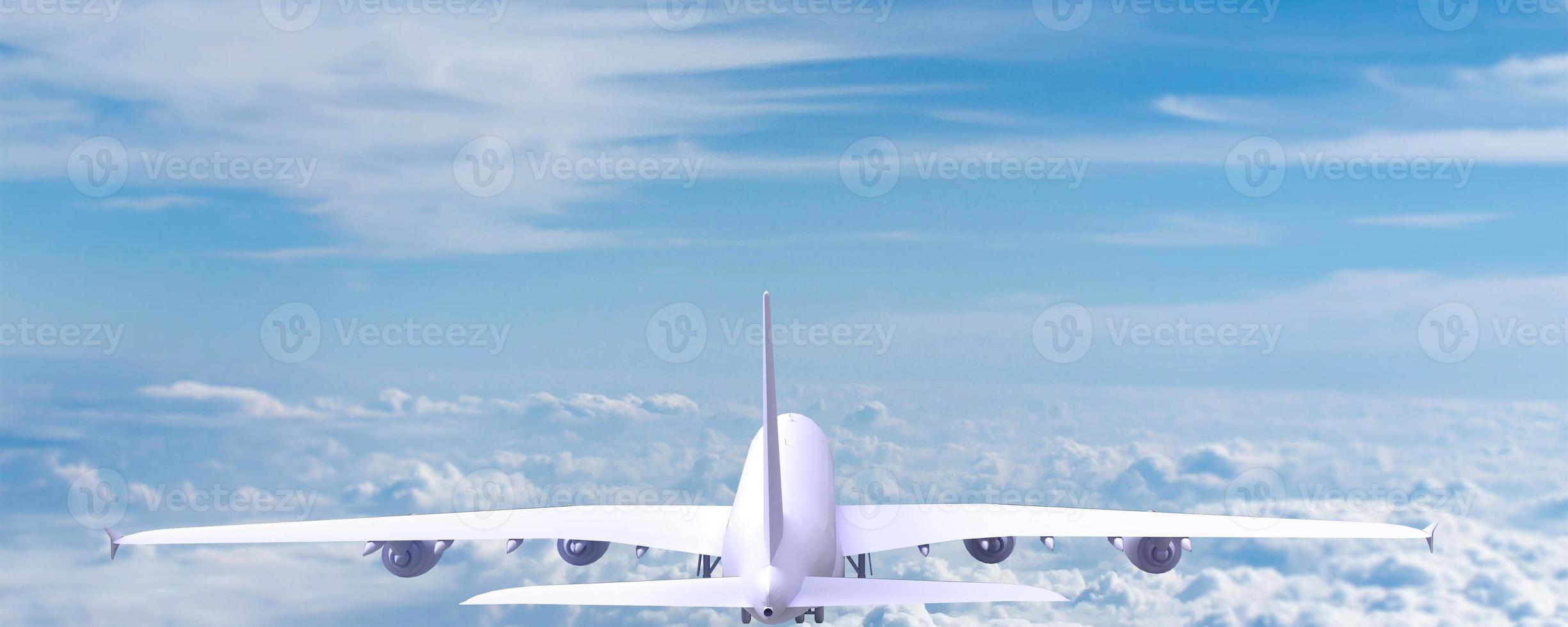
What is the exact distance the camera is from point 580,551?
39.2 m

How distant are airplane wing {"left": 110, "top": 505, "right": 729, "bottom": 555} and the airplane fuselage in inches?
109

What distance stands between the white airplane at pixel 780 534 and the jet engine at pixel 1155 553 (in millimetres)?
39

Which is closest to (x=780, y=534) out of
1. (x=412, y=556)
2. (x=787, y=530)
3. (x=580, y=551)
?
(x=787, y=530)

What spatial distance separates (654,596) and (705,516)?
1354 centimetres

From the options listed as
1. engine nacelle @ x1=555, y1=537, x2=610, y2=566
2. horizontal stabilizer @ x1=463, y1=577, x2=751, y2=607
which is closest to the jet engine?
horizontal stabilizer @ x1=463, y1=577, x2=751, y2=607

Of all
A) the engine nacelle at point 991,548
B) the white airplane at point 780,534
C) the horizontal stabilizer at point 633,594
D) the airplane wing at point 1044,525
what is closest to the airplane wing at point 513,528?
the white airplane at point 780,534

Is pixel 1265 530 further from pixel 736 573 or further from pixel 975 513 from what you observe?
pixel 736 573

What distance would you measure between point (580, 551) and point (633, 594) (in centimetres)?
1256

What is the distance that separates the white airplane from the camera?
1098 inches

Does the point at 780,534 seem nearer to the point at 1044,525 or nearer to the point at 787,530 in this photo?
the point at 787,530

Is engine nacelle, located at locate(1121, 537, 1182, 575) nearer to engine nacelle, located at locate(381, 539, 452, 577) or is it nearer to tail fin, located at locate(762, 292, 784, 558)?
Result: tail fin, located at locate(762, 292, 784, 558)

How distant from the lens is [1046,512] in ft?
133

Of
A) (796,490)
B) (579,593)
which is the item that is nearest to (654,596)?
(579,593)

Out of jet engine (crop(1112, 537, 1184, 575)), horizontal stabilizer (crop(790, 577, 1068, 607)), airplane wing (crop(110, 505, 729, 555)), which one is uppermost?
airplane wing (crop(110, 505, 729, 555))
